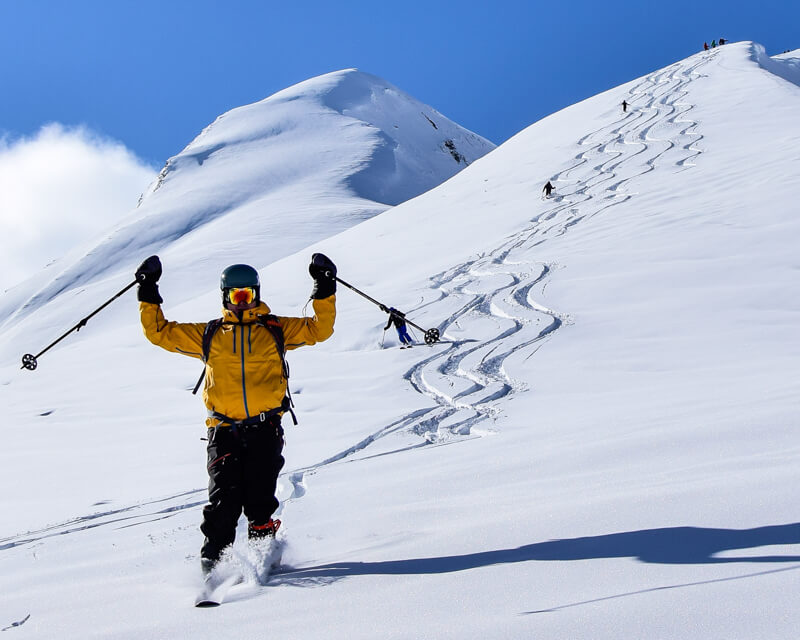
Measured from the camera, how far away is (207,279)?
3903 cm

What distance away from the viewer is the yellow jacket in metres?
3.81

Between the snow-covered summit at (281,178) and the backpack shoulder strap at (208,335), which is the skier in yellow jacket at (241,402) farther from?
the snow-covered summit at (281,178)

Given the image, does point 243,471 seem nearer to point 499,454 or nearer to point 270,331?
point 270,331

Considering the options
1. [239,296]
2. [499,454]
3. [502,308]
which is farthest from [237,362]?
[502,308]

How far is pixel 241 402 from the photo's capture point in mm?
3809

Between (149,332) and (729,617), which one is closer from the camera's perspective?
(729,617)

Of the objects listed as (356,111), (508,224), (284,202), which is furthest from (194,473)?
(356,111)

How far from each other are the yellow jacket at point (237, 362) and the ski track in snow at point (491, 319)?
1457 mm

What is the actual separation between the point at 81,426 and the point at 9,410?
8.50 feet

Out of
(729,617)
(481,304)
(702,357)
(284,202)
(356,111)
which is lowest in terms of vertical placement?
(729,617)

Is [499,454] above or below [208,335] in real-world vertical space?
below

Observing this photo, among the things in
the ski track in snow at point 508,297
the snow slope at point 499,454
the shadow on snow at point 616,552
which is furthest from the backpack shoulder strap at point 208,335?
the ski track in snow at point 508,297

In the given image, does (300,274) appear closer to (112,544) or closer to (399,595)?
(112,544)

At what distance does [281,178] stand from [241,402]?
232 ft
